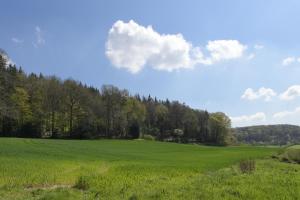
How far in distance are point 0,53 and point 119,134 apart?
202ft

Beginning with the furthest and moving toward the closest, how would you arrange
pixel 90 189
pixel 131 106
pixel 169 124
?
pixel 169 124 → pixel 131 106 → pixel 90 189

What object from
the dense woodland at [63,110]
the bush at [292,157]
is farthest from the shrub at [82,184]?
the dense woodland at [63,110]

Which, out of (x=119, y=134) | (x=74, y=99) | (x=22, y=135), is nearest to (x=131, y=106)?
(x=119, y=134)

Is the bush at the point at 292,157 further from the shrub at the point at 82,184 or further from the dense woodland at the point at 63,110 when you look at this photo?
the dense woodland at the point at 63,110

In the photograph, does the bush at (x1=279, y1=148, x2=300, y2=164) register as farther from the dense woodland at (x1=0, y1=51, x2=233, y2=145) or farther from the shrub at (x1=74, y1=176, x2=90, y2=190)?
the dense woodland at (x1=0, y1=51, x2=233, y2=145)

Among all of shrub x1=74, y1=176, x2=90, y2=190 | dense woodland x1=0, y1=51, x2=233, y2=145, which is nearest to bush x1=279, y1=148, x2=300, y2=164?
shrub x1=74, y1=176, x2=90, y2=190

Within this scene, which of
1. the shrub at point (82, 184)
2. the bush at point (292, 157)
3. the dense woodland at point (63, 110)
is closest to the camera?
the shrub at point (82, 184)

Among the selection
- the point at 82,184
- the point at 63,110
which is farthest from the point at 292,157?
the point at 63,110

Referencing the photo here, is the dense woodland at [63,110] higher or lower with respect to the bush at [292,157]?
higher

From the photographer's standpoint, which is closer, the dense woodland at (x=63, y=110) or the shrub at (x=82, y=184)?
the shrub at (x=82, y=184)

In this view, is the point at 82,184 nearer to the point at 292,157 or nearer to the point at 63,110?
the point at 292,157

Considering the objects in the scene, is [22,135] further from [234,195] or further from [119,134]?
[234,195]

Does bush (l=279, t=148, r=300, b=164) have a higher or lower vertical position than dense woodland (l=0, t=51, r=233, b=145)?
lower

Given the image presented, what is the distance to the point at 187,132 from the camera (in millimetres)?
155375
